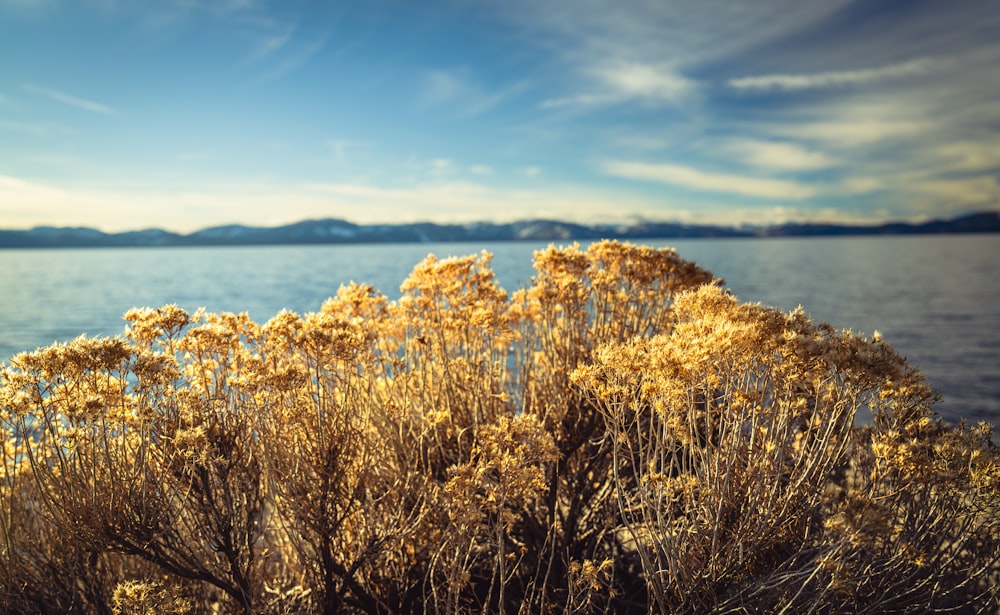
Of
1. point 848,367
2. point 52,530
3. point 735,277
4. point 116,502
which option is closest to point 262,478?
point 116,502

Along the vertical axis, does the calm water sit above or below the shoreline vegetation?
below

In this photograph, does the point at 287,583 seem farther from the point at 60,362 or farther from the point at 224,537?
the point at 60,362

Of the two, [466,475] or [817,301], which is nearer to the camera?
[466,475]

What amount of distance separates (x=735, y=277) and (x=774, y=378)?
238 feet

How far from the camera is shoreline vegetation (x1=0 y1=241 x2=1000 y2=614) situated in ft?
11.7

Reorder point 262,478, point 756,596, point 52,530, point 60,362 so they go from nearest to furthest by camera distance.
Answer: point 60,362, point 756,596, point 52,530, point 262,478

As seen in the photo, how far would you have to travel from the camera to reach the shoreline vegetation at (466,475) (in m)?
3.57

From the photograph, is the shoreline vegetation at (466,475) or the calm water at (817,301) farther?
the calm water at (817,301)

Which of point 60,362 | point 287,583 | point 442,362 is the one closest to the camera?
point 60,362

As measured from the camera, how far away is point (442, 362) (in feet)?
20.5

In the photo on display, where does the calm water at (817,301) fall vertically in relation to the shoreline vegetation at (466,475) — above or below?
below

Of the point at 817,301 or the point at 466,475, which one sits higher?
the point at 466,475

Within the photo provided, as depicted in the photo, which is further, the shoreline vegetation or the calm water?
the calm water

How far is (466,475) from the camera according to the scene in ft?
12.6
